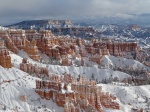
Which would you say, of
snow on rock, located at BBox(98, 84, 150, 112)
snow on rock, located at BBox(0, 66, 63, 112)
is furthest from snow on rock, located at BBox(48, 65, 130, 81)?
snow on rock, located at BBox(0, 66, 63, 112)

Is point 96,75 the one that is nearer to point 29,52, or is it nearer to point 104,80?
point 104,80

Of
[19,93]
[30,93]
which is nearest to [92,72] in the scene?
[30,93]

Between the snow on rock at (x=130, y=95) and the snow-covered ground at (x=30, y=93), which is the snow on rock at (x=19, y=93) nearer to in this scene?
the snow-covered ground at (x=30, y=93)

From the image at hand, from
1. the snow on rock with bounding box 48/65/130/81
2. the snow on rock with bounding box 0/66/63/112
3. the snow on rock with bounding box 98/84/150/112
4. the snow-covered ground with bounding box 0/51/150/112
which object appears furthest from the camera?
the snow on rock with bounding box 48/65/130/81

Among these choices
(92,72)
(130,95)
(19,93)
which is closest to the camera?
(19,93)

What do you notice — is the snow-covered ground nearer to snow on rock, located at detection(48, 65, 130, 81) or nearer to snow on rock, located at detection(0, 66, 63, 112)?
snow on rock, located at detection(0, 66, 63, 112)

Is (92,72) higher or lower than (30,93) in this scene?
lower

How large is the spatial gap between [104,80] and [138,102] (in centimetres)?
3494

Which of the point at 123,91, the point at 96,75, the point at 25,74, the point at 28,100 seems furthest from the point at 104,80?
the point at 28,100

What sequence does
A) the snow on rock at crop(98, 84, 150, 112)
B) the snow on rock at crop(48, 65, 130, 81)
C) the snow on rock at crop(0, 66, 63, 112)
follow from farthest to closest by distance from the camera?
1. the snow on rock at crop(48, 65, 130, 81)
2. the snow on rock at crop(98, 84, 150, 112)
3. the snow on rock at crop(0, 66, 63, 112)

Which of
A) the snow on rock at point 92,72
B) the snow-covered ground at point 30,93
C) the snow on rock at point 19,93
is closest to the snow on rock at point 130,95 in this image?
the snow-covered ground at point 30,93

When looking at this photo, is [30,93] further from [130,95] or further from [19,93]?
[130,95]

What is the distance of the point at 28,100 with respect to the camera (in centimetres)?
12850

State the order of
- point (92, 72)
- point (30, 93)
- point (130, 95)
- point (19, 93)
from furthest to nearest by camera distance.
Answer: point (92, 72) → point (130, 95) → point (30, 93) → point (19, 93)
